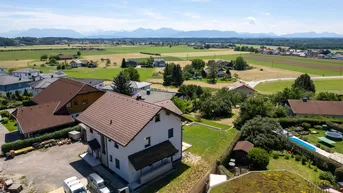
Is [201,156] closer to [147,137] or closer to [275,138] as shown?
[147,137]

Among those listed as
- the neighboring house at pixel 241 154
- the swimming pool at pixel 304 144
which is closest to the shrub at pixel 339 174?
the swimming pool at pixel 304 144

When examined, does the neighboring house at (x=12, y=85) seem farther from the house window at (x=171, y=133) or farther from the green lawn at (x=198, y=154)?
the house window at (x=171, y=133)

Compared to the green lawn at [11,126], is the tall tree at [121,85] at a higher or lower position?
higher

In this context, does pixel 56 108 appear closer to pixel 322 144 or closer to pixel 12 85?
pixel 12 85

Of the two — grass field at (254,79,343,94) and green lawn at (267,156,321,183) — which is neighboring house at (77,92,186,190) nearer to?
green lawn at (267,156,321,183)

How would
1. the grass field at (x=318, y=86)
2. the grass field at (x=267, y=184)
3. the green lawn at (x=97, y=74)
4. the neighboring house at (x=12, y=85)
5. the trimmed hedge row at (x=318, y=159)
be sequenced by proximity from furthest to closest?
the green lawn at (x=97, y=74) < the grass field at (x=318, y=86) < the neighboring house at (x=12, y=85) < the trimmed hedge row at (x=318, y=159) < the grass field at (x=267, y=184)

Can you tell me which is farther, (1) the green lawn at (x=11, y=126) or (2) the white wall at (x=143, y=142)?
(1) the green lawn at (x=11, y=126)

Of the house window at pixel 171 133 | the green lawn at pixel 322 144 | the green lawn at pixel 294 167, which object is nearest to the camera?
the green lawn at pixel 294 167

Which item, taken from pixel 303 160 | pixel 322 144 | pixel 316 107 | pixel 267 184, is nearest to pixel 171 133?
pixel 267 184

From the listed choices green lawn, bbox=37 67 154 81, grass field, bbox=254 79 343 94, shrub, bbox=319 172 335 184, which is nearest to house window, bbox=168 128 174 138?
shrub, bbox=319 172 335 184
